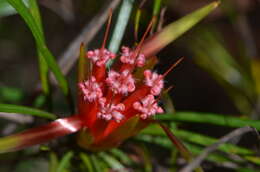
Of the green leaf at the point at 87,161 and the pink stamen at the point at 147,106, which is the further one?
the green leaf at the point at 87,161

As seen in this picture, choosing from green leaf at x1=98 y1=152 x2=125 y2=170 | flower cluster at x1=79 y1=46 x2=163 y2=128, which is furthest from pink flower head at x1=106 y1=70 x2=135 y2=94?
green leaf at x1=98 y1=152 x2=125 y2=170

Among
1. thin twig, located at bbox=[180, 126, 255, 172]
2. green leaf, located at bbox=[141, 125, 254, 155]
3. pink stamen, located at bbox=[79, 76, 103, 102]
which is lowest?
thin twig, located at bbox=[180, 126, 255, 172]

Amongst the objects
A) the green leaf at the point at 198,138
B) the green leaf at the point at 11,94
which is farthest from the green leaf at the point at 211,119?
the green leaf at the point at 11,94

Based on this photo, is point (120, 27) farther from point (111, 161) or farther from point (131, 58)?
point (111, 161)

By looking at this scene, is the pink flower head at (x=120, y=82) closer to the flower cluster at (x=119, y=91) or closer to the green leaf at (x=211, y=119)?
the flower cluster at (x=119, y=91)

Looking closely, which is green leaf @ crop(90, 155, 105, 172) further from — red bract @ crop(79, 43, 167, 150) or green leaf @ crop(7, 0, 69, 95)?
green leaf @ crop(7, 0, 69, 95)
